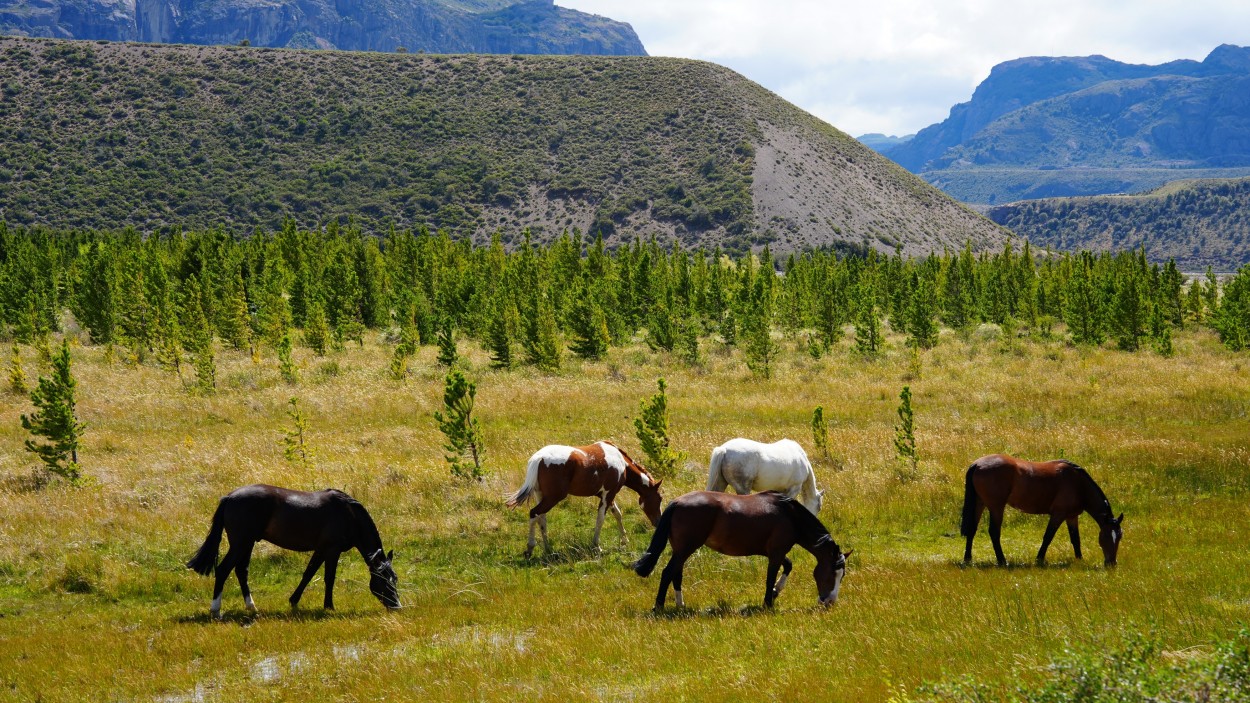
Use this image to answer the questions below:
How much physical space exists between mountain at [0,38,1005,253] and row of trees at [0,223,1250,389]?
33.1 m

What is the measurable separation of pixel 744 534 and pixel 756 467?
403cm

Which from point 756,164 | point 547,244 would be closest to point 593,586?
point 547,244

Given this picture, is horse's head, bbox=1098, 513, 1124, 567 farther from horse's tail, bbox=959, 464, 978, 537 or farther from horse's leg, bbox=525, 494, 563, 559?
horse's leg, bbox=525, 494, 563, 559

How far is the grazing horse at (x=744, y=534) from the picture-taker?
10.9m

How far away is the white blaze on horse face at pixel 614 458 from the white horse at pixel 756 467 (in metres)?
1.66

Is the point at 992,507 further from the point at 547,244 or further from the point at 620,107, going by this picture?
the point at 620,107

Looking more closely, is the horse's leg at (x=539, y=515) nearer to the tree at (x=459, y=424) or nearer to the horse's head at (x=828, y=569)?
the tree at (x=459, y=424)

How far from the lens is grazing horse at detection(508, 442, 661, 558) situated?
14.5 m

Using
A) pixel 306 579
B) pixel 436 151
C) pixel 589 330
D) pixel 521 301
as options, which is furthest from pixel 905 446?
pixel 436 151

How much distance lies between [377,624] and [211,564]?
8.44 feet

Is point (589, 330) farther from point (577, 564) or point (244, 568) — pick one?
point (244, 568)

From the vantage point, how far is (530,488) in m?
14.5

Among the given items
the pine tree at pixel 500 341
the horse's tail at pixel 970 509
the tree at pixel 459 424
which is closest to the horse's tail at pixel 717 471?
the horse's tail at pixel 970 509

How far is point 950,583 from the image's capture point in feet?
39.5
